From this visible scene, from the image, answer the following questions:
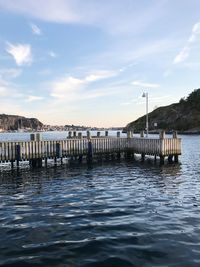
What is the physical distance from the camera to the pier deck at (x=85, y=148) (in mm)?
37088

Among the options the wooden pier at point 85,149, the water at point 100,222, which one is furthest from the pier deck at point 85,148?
the water at point 100,222

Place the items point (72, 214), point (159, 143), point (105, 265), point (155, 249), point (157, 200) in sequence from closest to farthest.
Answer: point (105, 265)
point (155, 249)
point (72, 214)
point (157, 200)
point (159, 143)

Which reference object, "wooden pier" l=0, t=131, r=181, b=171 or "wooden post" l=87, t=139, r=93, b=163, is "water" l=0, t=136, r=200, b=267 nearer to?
"wooden pier" l=0, t=131, r=181, b=171

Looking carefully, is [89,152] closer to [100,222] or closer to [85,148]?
[85,148]

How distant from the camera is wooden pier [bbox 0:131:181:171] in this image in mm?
37219

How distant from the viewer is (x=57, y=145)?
39906mm

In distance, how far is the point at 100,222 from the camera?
52.1 feet

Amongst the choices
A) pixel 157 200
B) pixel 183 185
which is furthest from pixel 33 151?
pixel 157 200

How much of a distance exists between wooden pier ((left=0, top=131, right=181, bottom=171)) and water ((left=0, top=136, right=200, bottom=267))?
9017 mm

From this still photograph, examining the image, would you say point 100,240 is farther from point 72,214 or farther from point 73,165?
point 73,165

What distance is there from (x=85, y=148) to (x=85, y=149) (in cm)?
13

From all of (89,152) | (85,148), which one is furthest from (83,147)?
(89,152)

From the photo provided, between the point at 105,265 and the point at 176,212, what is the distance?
23.8 ft

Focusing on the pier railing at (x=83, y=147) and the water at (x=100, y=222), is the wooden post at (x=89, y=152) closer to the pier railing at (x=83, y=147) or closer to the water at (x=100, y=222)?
the pier railing at (x=83, y=147)
